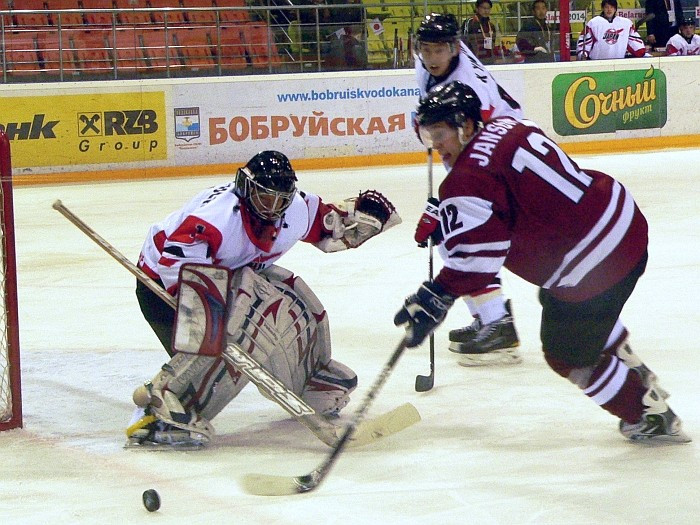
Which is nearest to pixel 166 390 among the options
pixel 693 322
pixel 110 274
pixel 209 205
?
pixel 209 205

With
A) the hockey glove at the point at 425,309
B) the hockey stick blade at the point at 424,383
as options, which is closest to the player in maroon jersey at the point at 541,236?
the hockey glove at the point at 425,309

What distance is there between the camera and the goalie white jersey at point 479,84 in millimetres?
3910

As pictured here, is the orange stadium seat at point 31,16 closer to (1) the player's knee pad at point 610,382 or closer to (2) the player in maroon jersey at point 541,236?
(2) the player in maroon jersey at point 541,236

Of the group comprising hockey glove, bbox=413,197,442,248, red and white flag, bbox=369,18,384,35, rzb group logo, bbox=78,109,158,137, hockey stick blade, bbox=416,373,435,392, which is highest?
red and white flag, bbox=369,18,384,35

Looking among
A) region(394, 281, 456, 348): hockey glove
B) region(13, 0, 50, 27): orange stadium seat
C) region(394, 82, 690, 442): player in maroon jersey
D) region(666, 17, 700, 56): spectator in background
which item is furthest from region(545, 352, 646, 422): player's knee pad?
region(666, 17, 700, 56): spectator in background

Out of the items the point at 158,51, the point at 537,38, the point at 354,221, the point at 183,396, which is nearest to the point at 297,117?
the point at 158,51

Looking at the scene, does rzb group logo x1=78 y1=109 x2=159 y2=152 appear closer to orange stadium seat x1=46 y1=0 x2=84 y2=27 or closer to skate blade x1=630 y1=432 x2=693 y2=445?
orange stadium seat x1=46 y1=0 x2=84 y2=27

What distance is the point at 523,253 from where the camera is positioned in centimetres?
273

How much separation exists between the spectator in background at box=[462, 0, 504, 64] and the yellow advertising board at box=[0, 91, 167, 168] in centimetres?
289

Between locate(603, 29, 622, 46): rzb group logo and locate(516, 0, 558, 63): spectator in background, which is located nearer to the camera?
locate(516, 0, 558, 63): spectator in background

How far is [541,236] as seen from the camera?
106 inches

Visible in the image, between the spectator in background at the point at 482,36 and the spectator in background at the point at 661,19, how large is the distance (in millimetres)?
1932

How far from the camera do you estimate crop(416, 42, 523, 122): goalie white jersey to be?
3.91m

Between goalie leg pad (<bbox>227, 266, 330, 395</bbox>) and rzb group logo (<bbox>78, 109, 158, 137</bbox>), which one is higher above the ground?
rzb group logo (<bbox>78, 109, 158, 137</bbox>)
